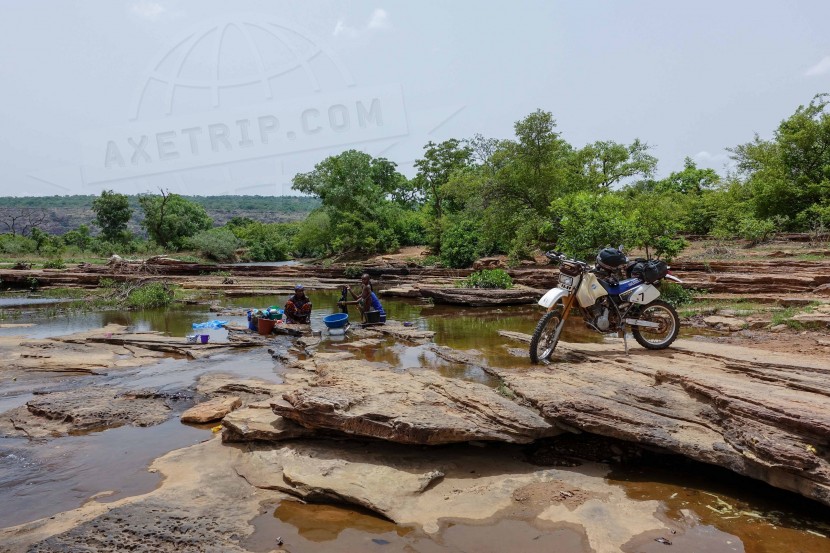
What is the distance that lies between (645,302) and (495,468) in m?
4.01

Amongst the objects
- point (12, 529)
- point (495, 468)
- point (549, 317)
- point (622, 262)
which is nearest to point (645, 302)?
point (622, 262)

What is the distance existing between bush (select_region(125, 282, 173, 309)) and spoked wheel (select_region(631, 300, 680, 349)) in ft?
63.4

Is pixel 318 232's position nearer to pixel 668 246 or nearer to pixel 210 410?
pixel 668 246

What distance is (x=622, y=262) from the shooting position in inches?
290

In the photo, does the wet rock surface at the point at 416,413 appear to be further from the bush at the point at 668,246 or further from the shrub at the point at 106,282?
the shrub at the point at 106,282

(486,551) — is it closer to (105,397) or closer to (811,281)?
(105,397)

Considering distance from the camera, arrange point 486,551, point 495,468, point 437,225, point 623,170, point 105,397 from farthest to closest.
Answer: point 437,225, point 623,170, point 105,397, point 495,468, point 486,551

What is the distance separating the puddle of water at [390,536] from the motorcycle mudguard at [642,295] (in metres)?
4.49

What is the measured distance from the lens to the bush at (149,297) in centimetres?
2042

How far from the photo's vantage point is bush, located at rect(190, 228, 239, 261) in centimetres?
5084

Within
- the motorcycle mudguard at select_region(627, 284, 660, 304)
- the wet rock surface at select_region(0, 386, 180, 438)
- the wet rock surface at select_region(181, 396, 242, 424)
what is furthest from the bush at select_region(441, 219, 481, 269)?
the wet rock surface at select_region(181, 396, 242, 424)

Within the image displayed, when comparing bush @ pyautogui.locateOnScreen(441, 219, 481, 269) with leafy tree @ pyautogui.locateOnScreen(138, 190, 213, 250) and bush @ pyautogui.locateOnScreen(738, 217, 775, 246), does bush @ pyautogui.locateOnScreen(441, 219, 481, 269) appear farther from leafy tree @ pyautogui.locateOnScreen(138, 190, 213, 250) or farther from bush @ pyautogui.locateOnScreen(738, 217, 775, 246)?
leafy tree @ pyautogui.locateOnScreen(138, 190, 213, 250)

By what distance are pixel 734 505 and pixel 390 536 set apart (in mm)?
2655

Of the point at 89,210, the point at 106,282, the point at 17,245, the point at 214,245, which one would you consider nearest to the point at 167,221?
the point at 214,245
